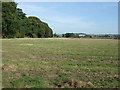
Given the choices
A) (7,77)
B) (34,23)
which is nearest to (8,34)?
(7,77)

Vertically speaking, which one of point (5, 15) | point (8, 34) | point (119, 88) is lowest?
point (119, 88)

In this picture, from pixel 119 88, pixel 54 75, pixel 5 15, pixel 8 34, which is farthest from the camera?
pixel 8 34

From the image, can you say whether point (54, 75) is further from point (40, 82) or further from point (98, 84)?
point (98, 84)

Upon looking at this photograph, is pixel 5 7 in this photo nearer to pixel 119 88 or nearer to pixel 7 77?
pixel 7 77

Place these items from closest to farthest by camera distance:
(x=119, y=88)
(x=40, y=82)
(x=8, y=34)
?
1. (x=119, y=88)
2. (x=40, y=82)
3. (x=8, y=34)

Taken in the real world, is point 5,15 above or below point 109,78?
above

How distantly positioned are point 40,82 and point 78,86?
128cm

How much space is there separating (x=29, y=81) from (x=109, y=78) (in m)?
2.98

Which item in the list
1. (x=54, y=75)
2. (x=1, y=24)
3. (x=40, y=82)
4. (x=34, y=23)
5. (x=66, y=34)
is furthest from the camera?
(x=66, y=34)

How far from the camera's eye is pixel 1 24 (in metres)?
30.1

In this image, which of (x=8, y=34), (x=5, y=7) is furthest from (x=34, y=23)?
(x=5, y=7)

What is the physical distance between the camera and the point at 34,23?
8512 centimetres

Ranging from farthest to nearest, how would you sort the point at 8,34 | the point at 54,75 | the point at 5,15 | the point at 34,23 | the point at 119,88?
the point at 34,23 → the point at 8,34 → the point at 5,15 → the point at 54,75 → the point at 119,88

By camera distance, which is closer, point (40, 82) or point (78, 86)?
point (78, 86)
